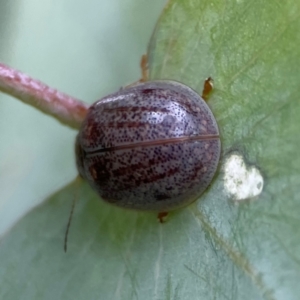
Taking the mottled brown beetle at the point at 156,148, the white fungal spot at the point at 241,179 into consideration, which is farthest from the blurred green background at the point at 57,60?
the white fungal spot at the point at 241,179

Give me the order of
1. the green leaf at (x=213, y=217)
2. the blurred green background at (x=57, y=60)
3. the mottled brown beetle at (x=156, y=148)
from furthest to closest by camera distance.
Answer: the blurred green background at (x=57, y=60) → the mottled brown beetle at (x=156, y=148) → the green leaf at (x=213, y=217)

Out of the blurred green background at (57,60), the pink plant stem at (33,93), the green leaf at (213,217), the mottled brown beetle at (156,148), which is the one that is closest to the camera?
Answer: the green leaf at (213,217)

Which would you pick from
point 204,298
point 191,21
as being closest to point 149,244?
point 204,298

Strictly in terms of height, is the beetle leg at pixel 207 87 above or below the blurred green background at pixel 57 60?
below

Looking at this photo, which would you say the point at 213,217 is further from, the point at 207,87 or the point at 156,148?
the point at 207,87

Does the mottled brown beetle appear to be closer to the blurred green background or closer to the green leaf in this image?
the green leaf

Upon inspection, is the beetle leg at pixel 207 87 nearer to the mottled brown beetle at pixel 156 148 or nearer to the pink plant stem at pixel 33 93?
the mottled brown beetle at pixel 156 148

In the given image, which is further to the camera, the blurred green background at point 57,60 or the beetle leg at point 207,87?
the blurred green background at point 57,60

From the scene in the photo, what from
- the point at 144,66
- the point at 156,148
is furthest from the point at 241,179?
the point at 144,66
